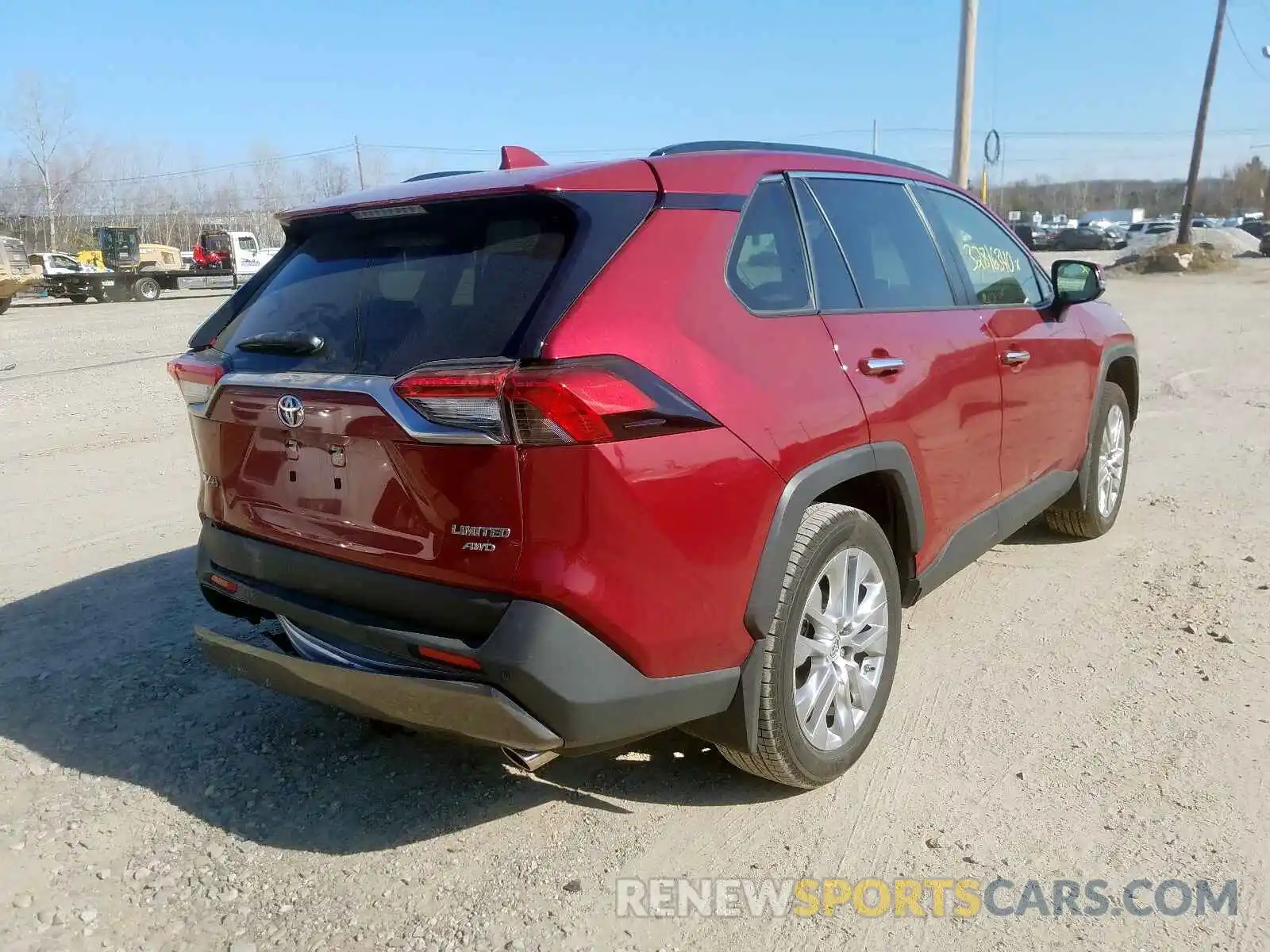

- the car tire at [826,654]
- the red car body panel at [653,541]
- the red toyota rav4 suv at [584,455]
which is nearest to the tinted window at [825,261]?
the red toyota rav4 suv at [584,455]

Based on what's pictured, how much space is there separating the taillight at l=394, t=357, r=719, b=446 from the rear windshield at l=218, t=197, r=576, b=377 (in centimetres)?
11

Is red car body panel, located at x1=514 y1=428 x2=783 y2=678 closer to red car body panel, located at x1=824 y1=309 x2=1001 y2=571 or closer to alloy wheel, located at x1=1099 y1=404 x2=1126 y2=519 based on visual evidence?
red car body panel, located at x1=824 y1=309 x2=1001 y2=571

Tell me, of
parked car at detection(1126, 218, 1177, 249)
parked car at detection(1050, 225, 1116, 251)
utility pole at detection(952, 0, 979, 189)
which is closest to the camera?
utility pole at detection(952, 0, 979, 189)

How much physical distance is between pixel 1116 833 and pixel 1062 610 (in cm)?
174

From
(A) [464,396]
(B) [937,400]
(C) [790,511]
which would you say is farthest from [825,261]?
(A) [464,396]

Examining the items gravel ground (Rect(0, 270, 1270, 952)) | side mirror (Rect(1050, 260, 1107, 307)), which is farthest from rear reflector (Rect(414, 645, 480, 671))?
side mirror (Rect(1050, 260, 1107, 307))

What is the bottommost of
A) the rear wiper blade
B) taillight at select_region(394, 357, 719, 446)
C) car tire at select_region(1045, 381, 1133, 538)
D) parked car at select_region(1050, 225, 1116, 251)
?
parked car at select_region(1050, 225, 1116, 251)

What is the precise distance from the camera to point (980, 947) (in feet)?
7.73

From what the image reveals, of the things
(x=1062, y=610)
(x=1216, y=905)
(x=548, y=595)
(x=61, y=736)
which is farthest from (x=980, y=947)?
(x=61, y=736)

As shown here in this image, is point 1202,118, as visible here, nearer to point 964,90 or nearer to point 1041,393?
point 964,90

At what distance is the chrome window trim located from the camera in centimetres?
229

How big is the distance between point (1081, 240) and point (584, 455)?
58.4 metres

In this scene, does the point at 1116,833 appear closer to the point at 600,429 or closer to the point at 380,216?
the point at 600,429

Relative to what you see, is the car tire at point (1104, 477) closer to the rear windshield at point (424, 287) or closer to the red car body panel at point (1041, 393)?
the red car body panel at point (1041, 393)
